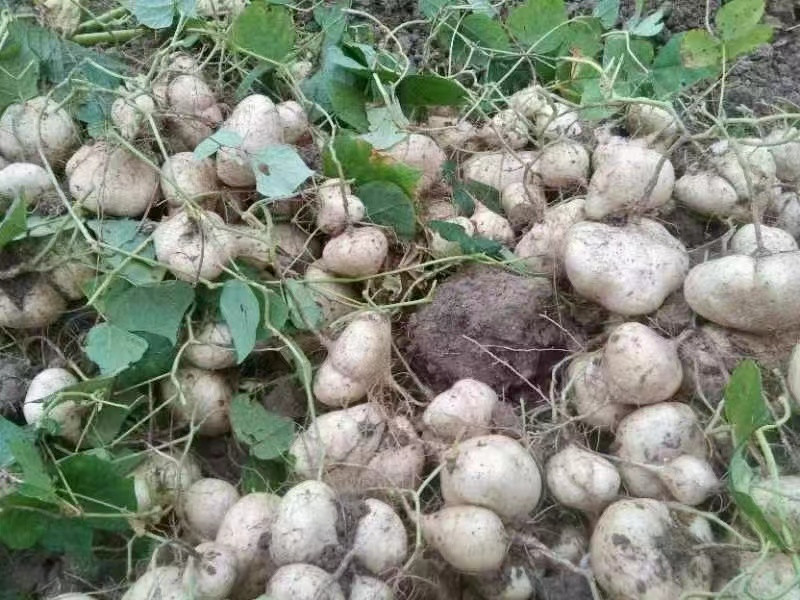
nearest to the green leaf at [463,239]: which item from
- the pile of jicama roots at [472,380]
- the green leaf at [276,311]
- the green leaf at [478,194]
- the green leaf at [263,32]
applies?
the pile of jicama roots at [472,380]

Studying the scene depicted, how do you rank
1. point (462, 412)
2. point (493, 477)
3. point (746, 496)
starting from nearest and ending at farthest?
point (746, 496), point (493, 477), point (462, 412)

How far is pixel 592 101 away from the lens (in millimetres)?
1586

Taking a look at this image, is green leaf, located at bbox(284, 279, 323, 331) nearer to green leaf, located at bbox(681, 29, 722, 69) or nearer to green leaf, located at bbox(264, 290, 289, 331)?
green leaf, located at bbox(264, 290, 289, 331)

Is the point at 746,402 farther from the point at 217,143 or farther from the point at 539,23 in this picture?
the point at 539,23

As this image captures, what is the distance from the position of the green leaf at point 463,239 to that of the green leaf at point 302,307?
24cm

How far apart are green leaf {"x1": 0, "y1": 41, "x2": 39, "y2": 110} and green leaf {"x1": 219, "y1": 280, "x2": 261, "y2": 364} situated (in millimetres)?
572

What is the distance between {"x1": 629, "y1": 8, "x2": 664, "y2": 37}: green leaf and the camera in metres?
1.81

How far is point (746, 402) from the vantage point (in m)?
1.11

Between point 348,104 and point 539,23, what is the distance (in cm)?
48

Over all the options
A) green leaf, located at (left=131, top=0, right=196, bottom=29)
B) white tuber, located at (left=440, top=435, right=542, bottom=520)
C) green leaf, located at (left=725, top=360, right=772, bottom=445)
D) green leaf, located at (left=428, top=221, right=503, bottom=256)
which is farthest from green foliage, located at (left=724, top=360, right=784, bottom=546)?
green leaf, located at (left=131, top=0, right=196, bottom=29)

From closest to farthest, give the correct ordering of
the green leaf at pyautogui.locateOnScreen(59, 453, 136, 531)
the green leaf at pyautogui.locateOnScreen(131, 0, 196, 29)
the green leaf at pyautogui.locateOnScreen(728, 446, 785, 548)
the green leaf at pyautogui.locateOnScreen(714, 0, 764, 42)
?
the green leaf at pyautogui.locateOnScreen(728, 446, 785, 548) → the green leaf at pyautogui.locateOnScreen(59, 453, 136, 531) → the green leaf at pyautogui.locateOnScreen(714, 0, 764, 42) → the green leaf at pyautogui.locateOnScreen(131, 0, 196, 29)

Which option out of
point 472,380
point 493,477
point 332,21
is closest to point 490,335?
point 472,380

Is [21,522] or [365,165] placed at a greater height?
[365,165]

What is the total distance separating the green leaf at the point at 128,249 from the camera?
1388 millimetres
